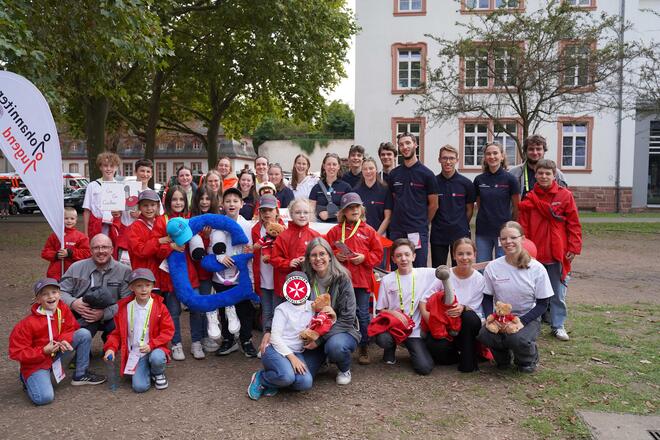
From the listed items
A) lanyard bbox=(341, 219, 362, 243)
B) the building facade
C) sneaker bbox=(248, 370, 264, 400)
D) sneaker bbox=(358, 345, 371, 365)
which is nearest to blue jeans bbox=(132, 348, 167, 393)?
sneaker bbox=(248, 370, 264, 400)

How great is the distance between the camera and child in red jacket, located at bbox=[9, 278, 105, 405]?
14.4 ft

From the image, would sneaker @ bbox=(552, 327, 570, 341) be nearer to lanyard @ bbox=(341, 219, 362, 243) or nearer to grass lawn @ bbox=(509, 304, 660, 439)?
grass lawn @ bbox=(509, 304, 660, 439)

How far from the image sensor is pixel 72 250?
19.8 ft

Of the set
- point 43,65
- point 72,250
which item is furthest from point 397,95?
point 72,250

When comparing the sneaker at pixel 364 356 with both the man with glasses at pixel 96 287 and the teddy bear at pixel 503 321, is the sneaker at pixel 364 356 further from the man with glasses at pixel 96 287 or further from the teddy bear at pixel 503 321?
the man with glasses at pixel 96 287

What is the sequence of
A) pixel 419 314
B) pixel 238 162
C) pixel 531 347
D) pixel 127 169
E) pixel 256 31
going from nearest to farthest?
pixel 531 347
pixel 419 314
pixel 256 31
pixel 238 162
pixel 127 169

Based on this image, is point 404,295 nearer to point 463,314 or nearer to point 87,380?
point 463,314

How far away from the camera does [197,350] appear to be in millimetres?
5492

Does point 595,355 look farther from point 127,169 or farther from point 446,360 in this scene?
point 127,169

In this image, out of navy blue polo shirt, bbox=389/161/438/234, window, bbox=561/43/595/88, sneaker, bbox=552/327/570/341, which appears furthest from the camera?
window, bbox=561/43/595/88

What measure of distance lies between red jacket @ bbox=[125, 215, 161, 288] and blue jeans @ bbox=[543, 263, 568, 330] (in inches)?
159

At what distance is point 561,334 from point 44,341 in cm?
504

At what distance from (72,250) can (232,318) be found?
203 centimetres

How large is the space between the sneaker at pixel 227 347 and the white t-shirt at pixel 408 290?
1565mm
